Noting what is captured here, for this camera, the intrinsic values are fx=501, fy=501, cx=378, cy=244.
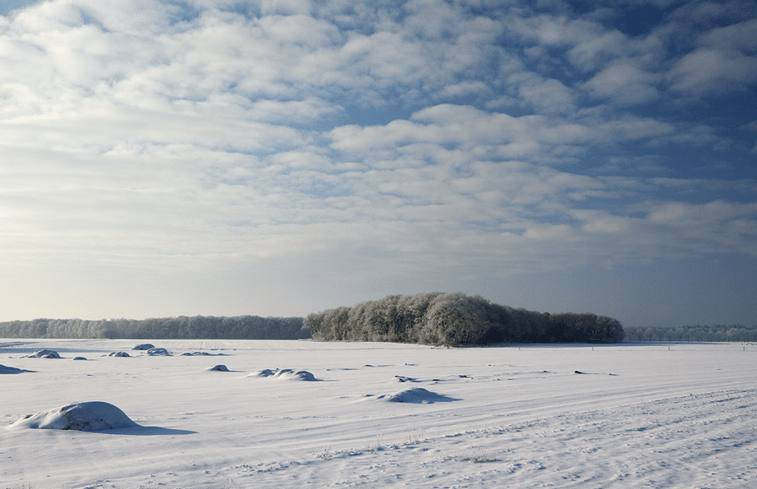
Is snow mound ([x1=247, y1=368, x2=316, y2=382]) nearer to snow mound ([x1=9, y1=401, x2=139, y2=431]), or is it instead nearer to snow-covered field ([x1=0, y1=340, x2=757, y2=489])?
snow-covered field ([x1=0, y1=340, x2=757, y2=489])

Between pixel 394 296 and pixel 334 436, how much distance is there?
60.5 m

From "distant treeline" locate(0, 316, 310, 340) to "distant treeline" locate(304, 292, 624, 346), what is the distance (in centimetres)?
2776

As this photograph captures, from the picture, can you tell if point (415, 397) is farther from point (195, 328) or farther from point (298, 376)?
point (195, 328)

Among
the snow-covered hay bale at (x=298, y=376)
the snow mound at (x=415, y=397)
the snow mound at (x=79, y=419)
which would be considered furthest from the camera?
the snow-covered hay bale at (x=298, y=376)

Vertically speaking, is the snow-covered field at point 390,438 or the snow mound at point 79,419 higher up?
the snow mound at point 79,419

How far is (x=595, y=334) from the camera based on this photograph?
6644 cm

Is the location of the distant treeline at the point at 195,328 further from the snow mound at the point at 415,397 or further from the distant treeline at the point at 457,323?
the snow mound at the point at 415,397

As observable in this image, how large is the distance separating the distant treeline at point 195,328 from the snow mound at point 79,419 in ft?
295

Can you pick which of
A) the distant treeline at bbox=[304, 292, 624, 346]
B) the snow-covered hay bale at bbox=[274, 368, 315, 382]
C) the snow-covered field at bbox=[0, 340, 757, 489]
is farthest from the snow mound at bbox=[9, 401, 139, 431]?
the distant treeline at bbox=[304, 292, 624, 346]

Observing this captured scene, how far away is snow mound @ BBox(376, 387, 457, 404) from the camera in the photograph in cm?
1302

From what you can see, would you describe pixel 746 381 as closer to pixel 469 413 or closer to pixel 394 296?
pixel 469 413

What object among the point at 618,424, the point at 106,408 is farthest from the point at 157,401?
the point at 618,424

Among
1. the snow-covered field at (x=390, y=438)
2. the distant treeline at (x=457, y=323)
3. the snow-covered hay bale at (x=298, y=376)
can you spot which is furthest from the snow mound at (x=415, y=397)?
the distant treeline at (x=457, y=323)

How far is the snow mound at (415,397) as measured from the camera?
13.0 metres
